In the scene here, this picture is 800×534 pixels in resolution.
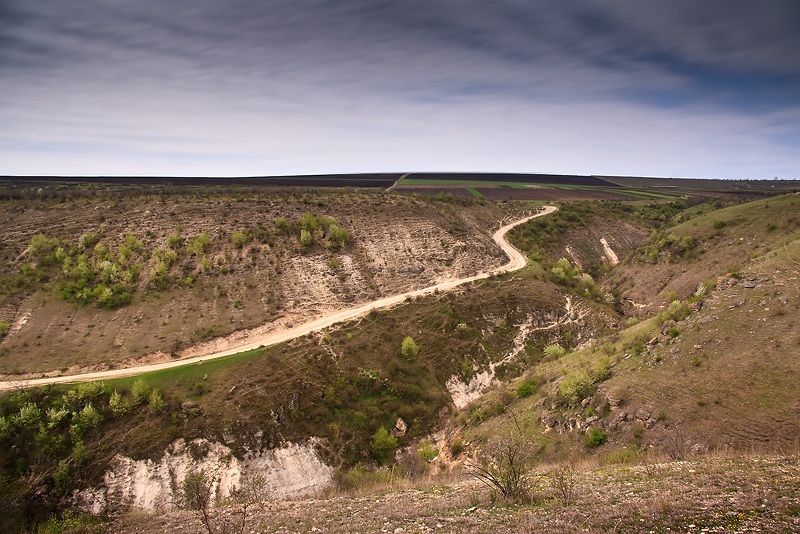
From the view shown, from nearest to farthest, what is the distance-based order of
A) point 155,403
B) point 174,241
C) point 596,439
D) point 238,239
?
point 596,439 → point 155,403 → point 174,241 → point 238,239

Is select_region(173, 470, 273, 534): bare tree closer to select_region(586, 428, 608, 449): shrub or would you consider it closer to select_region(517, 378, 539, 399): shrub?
select_region(586, 428, 608, 449): shrub

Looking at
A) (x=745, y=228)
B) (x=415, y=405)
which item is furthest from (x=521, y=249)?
(x=415, y=405)

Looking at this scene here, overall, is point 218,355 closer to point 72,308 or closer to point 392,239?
point 72,308

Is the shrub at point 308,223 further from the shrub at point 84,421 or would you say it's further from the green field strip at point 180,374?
the shrub at point 84,421

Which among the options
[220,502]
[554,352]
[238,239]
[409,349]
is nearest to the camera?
[220,502]

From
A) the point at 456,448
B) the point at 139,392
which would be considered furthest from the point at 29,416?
the point at 456,448

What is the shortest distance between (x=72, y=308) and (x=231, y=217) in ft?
74.2

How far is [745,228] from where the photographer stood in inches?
2005

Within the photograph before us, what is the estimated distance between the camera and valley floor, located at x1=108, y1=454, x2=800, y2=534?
11.3 metres

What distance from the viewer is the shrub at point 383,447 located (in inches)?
1167

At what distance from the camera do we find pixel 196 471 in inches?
1033

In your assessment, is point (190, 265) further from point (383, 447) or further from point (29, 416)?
point (383, 447)

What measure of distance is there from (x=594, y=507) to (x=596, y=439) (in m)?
9.76

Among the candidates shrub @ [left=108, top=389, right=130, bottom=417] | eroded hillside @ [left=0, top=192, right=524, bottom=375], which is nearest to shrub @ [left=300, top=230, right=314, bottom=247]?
eroded hillside @ [left=0, top=192, right=524, bottom=375]
